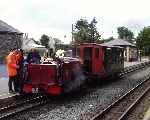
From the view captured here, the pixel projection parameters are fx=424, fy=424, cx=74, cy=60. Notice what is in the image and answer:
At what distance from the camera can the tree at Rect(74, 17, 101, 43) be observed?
251 ft

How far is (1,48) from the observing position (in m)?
39.6

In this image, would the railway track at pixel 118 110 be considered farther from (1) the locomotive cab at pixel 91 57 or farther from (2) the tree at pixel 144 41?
(2) the tree at pixel 144 41

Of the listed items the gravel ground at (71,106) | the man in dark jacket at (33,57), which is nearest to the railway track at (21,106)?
the gravel ground at (71,106)

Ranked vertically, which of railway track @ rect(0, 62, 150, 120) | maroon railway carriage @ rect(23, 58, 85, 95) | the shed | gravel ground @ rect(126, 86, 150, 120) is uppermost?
the shed

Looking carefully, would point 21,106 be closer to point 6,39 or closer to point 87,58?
point 87,58

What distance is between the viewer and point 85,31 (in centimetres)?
8050

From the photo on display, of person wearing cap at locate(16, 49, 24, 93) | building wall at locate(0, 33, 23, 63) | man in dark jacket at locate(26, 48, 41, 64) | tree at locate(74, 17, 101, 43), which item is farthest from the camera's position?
tree at locate(74, 17, 101, 43)

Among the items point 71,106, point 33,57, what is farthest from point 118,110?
point 33,57

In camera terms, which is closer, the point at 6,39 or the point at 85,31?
the point at 6,39

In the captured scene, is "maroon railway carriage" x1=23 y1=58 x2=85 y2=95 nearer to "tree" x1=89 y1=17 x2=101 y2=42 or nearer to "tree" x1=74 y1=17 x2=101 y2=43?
"tree" x1=74 y1=17 x2=101 y2=43

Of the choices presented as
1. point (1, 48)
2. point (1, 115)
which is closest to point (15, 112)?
point (1, 115)

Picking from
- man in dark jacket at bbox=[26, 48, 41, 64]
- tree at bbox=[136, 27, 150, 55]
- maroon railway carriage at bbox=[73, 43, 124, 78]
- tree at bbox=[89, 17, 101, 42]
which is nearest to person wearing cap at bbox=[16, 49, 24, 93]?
man in dark jacket at bbox=[26, 48, 41, 64]

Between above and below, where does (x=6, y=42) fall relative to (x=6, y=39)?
below

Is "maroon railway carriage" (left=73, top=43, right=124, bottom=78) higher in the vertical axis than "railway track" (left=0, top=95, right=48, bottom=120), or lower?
higher
